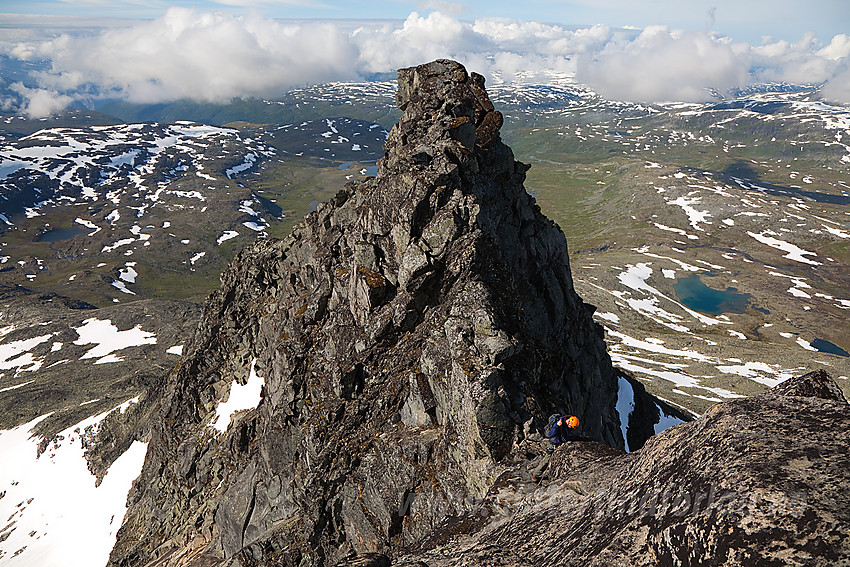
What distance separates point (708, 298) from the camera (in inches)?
6969

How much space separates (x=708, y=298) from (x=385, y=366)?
189 meters

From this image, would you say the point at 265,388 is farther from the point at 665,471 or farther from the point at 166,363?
the point at 166,363

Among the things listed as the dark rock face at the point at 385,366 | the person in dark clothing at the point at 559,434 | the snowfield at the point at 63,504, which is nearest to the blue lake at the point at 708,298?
the dark rock face at the point at 385,366

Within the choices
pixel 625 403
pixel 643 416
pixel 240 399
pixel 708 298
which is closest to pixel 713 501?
pixel 240 399

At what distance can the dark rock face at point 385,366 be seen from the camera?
65.0 ft

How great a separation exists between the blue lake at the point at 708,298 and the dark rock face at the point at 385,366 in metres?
143

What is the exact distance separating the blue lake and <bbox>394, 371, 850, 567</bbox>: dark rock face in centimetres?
17326

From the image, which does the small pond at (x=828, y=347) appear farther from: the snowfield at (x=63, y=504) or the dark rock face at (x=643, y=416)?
the snowfield at (x=63, y=504)

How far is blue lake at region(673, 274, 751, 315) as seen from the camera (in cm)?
16725

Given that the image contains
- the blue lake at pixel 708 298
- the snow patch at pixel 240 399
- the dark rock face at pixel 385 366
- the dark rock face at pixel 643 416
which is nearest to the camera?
the dark rock face at pixel 385 366

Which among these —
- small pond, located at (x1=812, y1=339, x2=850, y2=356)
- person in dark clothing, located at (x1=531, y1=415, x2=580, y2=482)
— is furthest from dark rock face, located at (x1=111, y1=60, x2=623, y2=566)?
small pond, located at (x1=812, y1=339, x2=850, y2=356)

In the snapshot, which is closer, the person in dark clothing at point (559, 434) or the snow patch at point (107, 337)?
the person in dark clothing at point (559, 434)

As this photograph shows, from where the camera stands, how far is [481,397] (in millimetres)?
17531

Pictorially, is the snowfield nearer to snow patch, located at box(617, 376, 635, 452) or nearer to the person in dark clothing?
the person in dark clothing
